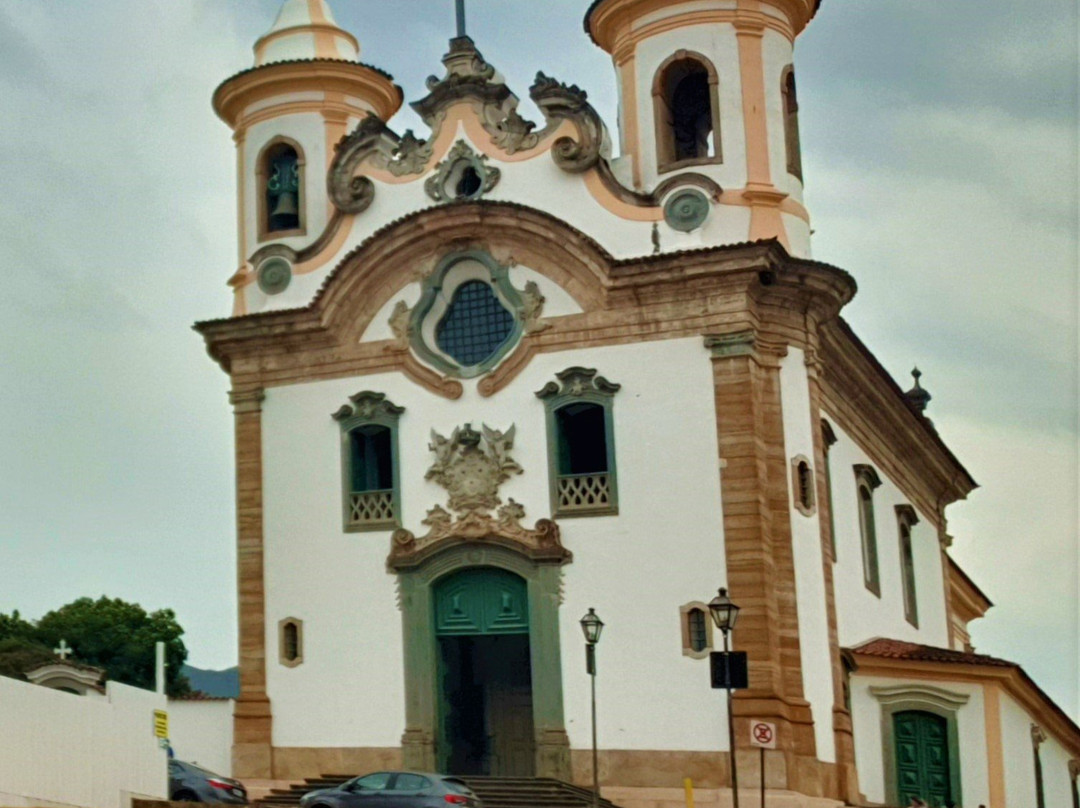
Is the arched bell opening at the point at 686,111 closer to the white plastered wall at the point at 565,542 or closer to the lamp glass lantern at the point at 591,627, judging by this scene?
the white plastered wall at the point at 565,542

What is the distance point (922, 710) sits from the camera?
35.6 meters

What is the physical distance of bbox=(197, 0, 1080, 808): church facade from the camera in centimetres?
3241

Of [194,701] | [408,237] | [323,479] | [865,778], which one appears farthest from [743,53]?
[194,701]

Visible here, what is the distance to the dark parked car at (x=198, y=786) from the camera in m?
31.4

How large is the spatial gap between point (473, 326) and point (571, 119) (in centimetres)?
400

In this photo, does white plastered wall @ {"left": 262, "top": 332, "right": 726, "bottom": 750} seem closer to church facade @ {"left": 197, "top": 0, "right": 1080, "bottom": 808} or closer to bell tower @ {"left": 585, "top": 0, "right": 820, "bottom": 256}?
church facade @ {"left": 197, "top": 0, "right": 1080, "bottom": 808}

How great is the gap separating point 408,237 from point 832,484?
900cm

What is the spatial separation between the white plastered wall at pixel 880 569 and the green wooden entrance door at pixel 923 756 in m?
1.76

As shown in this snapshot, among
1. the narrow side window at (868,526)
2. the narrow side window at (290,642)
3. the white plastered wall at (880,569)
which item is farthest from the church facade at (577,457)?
the narrow side window at (868,526)

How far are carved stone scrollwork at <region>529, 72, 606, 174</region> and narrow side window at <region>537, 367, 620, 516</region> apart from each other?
3659 mm

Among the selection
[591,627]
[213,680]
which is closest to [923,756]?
[591,627]

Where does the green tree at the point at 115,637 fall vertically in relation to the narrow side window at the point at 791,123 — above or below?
below

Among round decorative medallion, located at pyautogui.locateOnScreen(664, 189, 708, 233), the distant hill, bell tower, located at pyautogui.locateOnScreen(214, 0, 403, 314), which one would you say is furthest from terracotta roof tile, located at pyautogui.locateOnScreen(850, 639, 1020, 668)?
the distant hill

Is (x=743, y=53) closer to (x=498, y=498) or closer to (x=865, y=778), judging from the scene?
(x=498, y=498)
